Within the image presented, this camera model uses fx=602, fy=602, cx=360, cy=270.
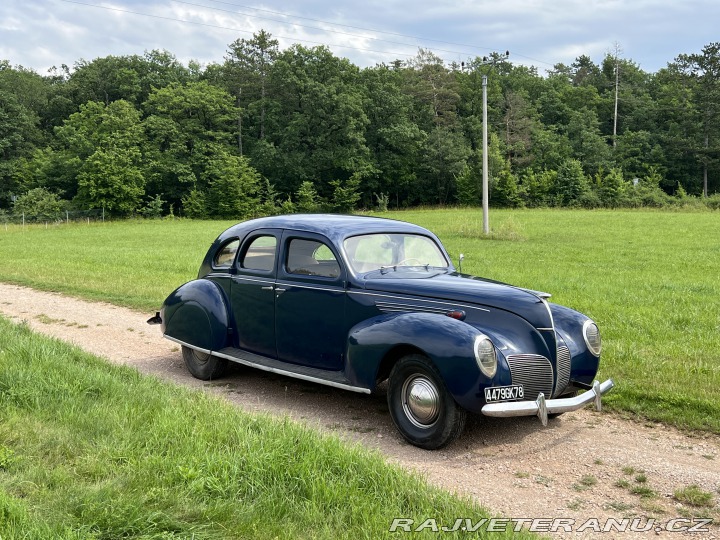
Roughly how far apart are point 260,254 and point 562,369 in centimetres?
337

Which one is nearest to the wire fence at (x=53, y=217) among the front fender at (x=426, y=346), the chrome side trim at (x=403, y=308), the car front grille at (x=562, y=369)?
the chrome side trim at (x=403, y=308)

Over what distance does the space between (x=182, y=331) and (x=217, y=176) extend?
198ft

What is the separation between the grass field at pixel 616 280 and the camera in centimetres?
629

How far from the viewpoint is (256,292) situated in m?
6.46

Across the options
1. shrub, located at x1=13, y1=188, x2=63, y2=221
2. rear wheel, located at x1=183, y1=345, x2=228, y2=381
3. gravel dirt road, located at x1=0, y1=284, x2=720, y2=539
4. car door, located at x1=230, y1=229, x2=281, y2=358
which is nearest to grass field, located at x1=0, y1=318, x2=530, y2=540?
gravel dirt road, located at x1=0, y1=284, x2=720, y2=539

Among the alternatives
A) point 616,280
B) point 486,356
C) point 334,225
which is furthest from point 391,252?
point 616,280

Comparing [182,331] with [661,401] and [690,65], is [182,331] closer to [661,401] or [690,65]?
[661,401]

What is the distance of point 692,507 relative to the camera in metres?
3.81

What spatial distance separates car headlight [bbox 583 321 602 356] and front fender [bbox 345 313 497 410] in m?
1.36

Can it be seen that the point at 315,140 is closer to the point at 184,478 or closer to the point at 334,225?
the point at 334,225

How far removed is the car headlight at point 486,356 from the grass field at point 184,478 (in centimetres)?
111

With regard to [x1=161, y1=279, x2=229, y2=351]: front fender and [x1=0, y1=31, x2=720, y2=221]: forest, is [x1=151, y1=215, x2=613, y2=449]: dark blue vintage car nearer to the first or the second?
[x1=161, y1=279, x2=229, y2=351]: front fender

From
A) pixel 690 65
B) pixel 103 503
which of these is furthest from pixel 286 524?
pixel 690 65

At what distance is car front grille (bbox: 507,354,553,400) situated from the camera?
4.74 meters
